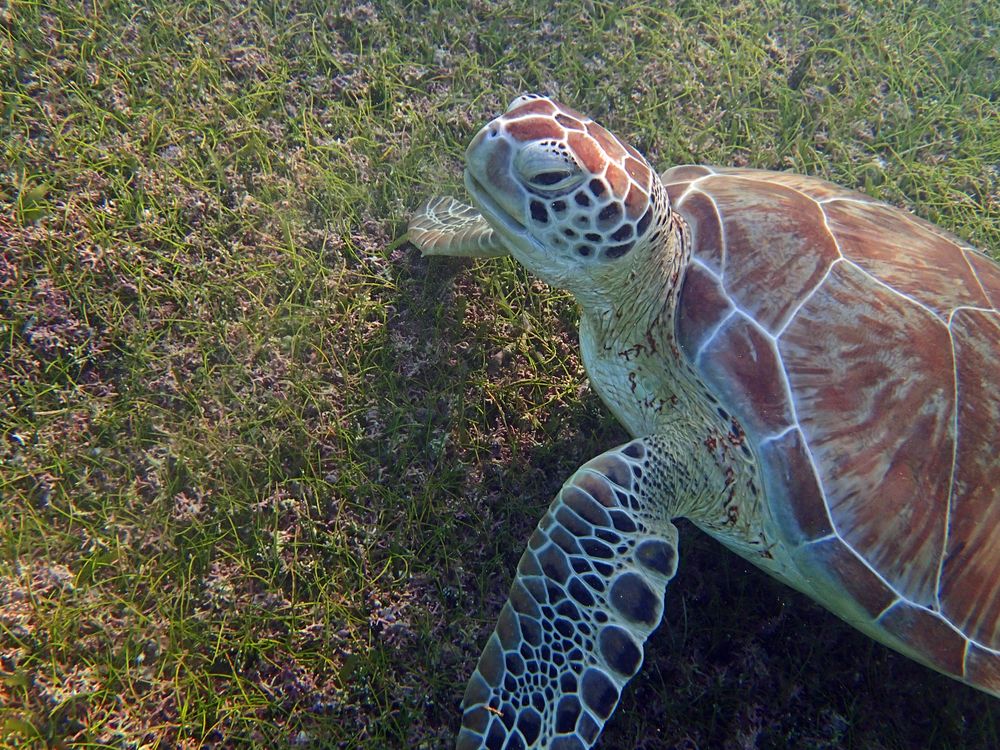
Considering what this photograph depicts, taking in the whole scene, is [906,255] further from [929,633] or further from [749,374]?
[929,633]

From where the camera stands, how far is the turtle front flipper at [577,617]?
A: 4.81 ft

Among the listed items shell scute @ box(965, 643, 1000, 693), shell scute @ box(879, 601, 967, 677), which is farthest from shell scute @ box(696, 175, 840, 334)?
shell scute @ box(965, 643, 1000, 693)

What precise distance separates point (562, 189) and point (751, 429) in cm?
92

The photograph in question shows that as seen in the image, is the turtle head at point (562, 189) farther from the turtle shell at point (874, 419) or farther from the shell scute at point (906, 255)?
the shell scute at point (906, 255)

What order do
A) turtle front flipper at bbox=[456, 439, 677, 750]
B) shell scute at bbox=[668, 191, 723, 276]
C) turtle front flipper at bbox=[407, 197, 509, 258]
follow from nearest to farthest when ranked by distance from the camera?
1. turtle front flipper at bbox=[456, 439, 677, 750]
2. shell scute at bbox=[668, 191, 723, 276]
3. turtle front flipper at bbox=[407, 197, 509, 258]

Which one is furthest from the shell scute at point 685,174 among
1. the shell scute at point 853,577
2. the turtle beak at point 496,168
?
the shell scute at point 853,577

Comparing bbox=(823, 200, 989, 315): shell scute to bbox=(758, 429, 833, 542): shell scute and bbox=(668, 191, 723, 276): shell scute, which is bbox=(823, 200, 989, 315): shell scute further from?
bbox=(758, 429, 833, 542): shell scute

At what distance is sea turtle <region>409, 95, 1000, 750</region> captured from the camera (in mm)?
1491

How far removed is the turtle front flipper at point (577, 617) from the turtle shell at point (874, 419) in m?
0.42

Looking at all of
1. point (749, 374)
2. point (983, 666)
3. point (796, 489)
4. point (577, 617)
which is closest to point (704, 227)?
point (749, 374)

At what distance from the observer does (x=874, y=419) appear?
1524mm

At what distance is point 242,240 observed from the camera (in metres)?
2.23

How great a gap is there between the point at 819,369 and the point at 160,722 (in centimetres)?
229

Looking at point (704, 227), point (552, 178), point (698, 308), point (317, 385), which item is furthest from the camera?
point (317, 385)
